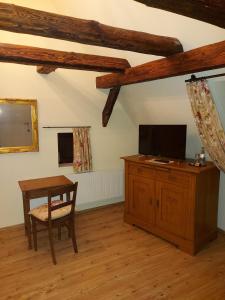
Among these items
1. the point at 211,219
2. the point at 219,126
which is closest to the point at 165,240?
the point at 211,219

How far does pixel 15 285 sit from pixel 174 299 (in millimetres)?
1566

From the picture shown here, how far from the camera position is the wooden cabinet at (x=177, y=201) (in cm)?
289

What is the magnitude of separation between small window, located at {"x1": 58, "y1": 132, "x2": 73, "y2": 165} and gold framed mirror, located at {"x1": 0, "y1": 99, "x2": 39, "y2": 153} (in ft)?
1.35

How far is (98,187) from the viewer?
14.0ft

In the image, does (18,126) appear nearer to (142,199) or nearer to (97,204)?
(97,204)

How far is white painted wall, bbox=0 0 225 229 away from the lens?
281cm

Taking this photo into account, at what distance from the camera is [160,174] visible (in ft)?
10.5

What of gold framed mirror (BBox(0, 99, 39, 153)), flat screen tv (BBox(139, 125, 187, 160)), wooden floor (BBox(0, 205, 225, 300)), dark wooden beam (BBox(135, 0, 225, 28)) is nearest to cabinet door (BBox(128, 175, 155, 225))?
wooden floor (BBox(0, 205, 225, 300))

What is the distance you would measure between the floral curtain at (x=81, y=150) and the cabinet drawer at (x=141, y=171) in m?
0.85

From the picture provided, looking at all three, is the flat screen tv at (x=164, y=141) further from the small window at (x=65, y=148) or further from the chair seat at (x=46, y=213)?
the chair seat at (x=46, y=213)

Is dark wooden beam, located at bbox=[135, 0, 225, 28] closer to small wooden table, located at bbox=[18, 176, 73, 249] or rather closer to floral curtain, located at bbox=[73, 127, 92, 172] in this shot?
small wooden table, located at bbox=[18, 176, 73, 249]

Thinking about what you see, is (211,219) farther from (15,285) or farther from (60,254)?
(15,285)

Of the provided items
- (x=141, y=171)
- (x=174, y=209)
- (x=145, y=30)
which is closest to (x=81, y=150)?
(x=141, y=171)

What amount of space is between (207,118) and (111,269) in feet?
6.32
